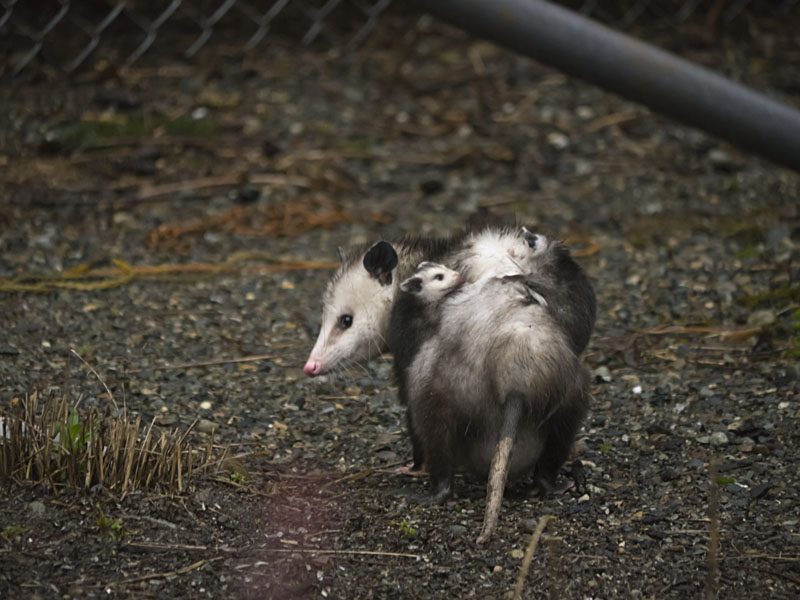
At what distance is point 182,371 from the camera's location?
135 inches

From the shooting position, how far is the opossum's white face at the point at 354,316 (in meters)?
3.10

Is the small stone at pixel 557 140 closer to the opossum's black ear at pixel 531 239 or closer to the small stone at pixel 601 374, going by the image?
the small stone at pixel 601 374

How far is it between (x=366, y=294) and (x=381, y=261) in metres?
0.14

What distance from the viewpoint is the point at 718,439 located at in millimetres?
2963

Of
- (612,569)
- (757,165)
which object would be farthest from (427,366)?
(757,165)

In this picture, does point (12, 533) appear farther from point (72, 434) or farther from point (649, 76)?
point (649, 76)

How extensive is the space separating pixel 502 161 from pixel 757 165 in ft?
3.75

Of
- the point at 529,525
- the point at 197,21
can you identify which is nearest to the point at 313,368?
the point at 529,525

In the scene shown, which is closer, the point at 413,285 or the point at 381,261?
the point at 413,285

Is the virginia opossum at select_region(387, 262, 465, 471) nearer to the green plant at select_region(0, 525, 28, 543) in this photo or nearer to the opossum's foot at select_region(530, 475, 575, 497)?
the opossum's foot at select_region(530, 475, 575, 497)

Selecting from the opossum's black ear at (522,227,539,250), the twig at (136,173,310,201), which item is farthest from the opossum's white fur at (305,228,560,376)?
the twig at (136,173,310,201)

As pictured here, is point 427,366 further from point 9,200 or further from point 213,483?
point 9,200

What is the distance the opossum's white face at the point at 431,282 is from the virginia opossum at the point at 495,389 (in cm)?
7

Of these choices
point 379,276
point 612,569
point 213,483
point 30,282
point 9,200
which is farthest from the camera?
point 9,200
